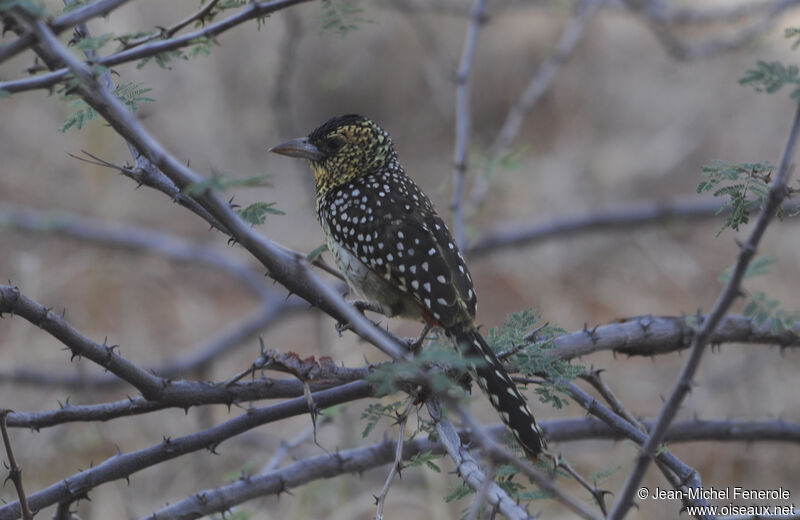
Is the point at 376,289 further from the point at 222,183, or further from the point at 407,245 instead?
the point at 222,183

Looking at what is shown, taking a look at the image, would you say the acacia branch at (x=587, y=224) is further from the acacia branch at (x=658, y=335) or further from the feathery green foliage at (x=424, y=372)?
the feathery green foliage at (x=424, y=372)

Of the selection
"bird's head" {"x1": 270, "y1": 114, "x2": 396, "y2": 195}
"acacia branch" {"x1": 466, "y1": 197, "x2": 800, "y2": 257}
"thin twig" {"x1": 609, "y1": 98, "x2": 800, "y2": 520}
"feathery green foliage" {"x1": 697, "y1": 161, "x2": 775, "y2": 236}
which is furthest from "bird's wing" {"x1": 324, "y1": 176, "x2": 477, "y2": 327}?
"acacia branch" {"x1": 466, "y1": 197, "x2": 800, "y2": 257}

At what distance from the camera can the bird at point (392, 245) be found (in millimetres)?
2607

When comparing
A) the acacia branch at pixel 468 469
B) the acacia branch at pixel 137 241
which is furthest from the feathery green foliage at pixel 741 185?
the acacia branch at pixel 137 241

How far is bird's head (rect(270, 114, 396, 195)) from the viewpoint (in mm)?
3873

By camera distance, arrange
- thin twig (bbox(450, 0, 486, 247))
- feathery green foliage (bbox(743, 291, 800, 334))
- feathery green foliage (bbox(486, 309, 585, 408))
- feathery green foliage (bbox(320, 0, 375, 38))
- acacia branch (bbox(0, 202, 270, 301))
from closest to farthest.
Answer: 1. feathery green foliage (bbox(743, 291, 800, 334))
2. feathery green foliage (bbox(486, 309, 585, 408))
3. feathery green foliage (bbox(320, 0, 375, 38))
4. thin twig (bbox(450, 0, 486, 247))
5. acacia branch (bbox(0, 202, 270, 301))

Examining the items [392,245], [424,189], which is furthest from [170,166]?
[424,189]

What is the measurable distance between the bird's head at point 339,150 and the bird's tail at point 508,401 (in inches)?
56.4

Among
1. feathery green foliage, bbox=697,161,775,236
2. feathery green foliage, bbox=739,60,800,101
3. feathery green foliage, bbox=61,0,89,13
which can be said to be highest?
feathery green foliage, bbox=61,0,89,13

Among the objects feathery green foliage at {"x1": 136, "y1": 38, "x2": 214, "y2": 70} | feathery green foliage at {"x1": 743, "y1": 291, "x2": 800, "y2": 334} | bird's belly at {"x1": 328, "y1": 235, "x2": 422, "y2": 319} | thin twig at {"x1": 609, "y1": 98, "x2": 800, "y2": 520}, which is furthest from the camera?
bird's belly at {"x1": 328, "y1": 235, "x2": 422, "y2": 319}

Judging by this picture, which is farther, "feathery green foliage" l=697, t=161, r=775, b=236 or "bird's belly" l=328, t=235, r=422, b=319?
"bird's belly" l=328, t=235, r=422, b=319

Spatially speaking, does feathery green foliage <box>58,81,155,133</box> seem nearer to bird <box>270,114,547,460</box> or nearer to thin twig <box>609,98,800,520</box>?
bird <box>270,114,547,460</box>

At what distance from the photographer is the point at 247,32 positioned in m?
12.4

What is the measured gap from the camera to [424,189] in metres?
11.3
